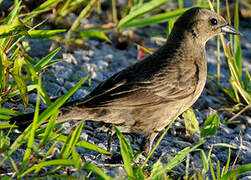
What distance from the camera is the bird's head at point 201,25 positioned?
451 centimetres

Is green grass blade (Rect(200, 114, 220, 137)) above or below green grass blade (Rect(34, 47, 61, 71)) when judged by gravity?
below

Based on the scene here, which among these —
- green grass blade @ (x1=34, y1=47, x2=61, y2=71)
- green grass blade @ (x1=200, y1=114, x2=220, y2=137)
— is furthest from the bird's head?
green grass blade @ (x1=34, y1=47, x2=61, y2=71)

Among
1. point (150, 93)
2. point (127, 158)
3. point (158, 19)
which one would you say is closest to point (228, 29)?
point (158, 19)

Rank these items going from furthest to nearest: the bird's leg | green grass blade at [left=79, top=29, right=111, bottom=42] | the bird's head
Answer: green grass blade at [left=79, top=29, right=111, bottom=42] < the bird's head < the bird's leg

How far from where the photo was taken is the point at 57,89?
4582 millimetres

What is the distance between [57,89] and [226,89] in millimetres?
1797

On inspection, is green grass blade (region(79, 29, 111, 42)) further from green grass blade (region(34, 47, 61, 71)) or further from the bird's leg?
the bird's leg

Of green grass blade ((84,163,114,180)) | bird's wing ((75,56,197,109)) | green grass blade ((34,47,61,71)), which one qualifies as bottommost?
green grass blade ((84,163,114,180))

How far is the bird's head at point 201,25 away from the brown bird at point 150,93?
14 millimetres

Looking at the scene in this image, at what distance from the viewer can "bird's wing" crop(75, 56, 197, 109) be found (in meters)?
3.82

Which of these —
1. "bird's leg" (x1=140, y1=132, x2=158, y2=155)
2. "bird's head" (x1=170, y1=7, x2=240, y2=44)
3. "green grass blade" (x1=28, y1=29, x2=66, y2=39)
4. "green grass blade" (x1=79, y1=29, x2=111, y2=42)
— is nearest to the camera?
"bird's leg" (x1=140, y1=132, x2=158, y2=155)

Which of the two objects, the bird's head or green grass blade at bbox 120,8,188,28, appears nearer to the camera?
the bird's head

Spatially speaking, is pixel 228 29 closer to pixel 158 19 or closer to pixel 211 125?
pixel 158 19

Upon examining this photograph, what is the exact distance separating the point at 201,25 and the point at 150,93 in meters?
1.02
